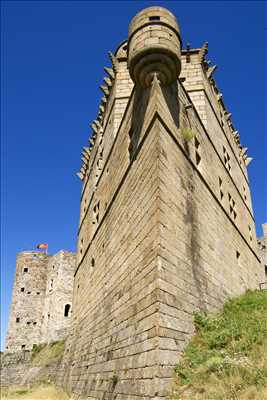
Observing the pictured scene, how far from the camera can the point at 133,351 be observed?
6125mm

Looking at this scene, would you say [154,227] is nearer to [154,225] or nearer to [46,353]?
[154,225]

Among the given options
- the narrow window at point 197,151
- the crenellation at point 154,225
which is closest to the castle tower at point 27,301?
the crenellation at point 154,225

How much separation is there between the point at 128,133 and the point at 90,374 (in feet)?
22.2

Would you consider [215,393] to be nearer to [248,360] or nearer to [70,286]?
[248,360]

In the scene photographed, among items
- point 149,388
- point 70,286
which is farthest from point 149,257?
point 70,286

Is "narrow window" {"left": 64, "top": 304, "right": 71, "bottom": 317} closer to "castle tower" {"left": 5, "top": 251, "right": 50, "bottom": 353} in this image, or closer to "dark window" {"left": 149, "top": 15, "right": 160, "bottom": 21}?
"castle tower" {"left": 5, "top": 251, "right": 50, "bottom": 353}

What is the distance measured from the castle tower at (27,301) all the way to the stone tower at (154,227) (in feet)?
69.4

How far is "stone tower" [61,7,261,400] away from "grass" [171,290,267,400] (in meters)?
0.28

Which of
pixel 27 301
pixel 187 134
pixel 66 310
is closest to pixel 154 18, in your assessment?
pixel 187 134

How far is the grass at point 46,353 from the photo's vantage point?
21.3 m

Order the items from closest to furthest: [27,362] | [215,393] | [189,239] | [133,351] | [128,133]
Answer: [215,393] → [133,351] → [189,239] → [128,133] → [27,362]

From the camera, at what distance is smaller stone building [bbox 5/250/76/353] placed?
Result: 30.9 m

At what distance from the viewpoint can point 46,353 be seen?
23578mm

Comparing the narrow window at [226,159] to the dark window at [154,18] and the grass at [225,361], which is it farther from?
the grass at [225,361]
